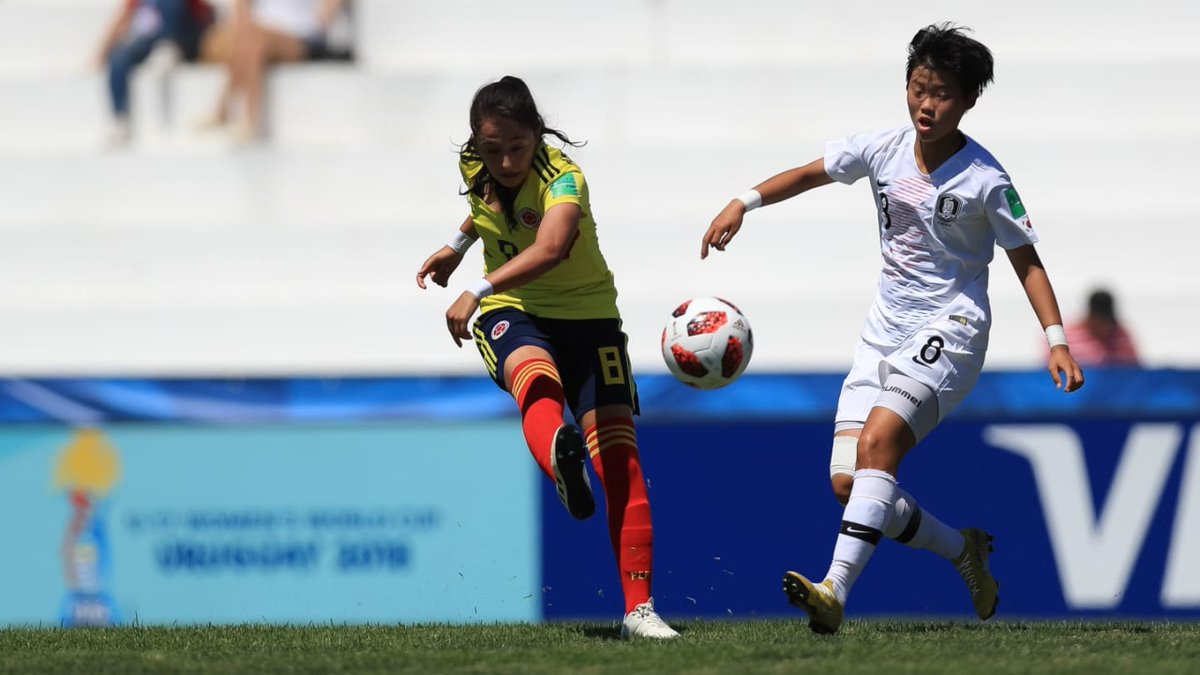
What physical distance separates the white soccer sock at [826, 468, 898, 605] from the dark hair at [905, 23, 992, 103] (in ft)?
4.14

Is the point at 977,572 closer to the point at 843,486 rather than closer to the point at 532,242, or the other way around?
the point at 843,486

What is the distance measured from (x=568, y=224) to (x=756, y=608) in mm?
3209

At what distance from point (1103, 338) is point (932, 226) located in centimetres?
502

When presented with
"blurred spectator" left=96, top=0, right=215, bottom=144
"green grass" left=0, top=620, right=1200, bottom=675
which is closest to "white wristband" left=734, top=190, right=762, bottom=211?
"green grass" left=0, top=620, right=1200, bottom=675

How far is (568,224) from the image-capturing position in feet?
17.0

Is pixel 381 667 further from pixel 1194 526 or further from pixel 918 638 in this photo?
pixel 1194 526

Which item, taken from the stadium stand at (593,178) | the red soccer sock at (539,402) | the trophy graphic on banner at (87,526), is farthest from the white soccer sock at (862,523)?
the stadium stand at (593,178)

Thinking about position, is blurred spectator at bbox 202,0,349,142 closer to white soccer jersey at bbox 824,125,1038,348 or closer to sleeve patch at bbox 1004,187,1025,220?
white soccer jersey at bbox 824,125,1038,348

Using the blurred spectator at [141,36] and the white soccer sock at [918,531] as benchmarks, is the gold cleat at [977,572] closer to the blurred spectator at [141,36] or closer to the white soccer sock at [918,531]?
the white soccer sock at [918,531]

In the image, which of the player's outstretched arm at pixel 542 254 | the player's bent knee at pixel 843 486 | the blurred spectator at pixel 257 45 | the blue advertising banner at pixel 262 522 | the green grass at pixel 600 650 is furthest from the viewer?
the blurred spectator at pixel 257 45

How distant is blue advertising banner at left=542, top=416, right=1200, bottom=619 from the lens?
25.5ft

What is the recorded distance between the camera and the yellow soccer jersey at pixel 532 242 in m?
5.38

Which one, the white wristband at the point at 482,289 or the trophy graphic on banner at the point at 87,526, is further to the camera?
the trophy graphic on banner at the point at 87,526

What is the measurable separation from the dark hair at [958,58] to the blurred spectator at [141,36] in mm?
9214
